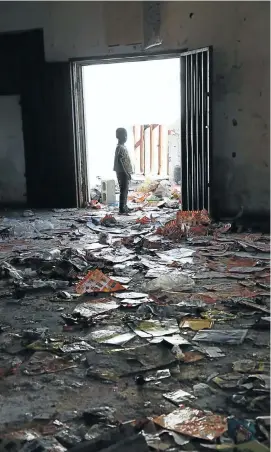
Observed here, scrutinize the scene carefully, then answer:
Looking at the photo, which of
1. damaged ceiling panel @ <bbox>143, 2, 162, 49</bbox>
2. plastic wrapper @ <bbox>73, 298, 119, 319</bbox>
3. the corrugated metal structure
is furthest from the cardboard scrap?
the corrugated metal structure

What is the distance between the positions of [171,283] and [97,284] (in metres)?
0.64

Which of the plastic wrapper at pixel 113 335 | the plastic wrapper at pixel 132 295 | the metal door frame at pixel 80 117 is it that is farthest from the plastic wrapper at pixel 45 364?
the metal door frame at pixel 80 117

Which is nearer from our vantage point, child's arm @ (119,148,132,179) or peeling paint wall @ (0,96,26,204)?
child's arm @ (119,148,132,179)

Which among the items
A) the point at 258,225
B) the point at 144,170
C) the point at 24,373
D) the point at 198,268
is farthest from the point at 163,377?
the point at 144,170

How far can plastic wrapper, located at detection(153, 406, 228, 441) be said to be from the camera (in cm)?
221

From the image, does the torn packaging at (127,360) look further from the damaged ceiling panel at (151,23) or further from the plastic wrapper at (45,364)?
the damaged ceiling panel at (151,23)

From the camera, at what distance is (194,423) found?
2291 mm

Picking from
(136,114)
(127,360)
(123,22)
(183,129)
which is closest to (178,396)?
(127,360)

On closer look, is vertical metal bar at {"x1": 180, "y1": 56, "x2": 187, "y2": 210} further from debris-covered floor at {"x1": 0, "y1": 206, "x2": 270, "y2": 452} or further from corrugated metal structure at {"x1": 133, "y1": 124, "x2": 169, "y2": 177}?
corrugated metal structure at {"x1": 133, "y1": 124, "x2": 169, "y2": 177}

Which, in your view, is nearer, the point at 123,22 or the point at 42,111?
the point at 123,22

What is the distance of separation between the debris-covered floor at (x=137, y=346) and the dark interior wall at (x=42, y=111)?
305 cm

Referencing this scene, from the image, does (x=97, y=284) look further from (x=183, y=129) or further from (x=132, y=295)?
(x=183, y=129)

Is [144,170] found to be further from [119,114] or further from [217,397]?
[217,397]

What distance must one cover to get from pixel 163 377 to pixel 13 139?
6.98m
